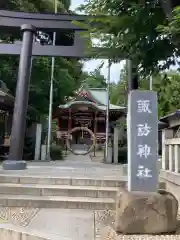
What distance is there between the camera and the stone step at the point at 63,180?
253 inches

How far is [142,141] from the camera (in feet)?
15.5

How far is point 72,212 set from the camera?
17.7 feet

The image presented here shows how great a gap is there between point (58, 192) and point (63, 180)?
1.48ft

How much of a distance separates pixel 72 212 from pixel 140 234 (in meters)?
1.59

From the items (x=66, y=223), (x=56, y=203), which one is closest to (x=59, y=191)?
(x=56, y=203)

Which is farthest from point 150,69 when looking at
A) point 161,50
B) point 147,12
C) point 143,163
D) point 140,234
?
point 140,234

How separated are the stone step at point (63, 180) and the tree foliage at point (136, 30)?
2.69 metres

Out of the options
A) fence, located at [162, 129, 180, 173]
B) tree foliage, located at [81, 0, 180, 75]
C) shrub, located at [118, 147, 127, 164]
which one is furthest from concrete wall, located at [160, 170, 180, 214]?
shrub, located at [118, 147, 127, 164]

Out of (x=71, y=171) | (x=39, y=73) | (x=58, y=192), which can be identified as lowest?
(x=58, y=192)

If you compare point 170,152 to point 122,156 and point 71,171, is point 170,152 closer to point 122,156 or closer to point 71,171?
point 71,171

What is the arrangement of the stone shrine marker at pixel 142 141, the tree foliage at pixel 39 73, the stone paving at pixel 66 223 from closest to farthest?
the stone paving at pixel 66 223 < the stone shrine marker at pixel 142 141 < the tree foliage at pixel 39 73

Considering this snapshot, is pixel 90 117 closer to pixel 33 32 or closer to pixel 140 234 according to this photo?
pixel 33 32

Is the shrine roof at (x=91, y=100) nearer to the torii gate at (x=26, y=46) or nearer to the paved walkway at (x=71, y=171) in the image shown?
the paved walkway at (x=71, y=171)

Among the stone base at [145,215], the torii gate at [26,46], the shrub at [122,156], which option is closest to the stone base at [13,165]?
the torii gate at [26,46]
